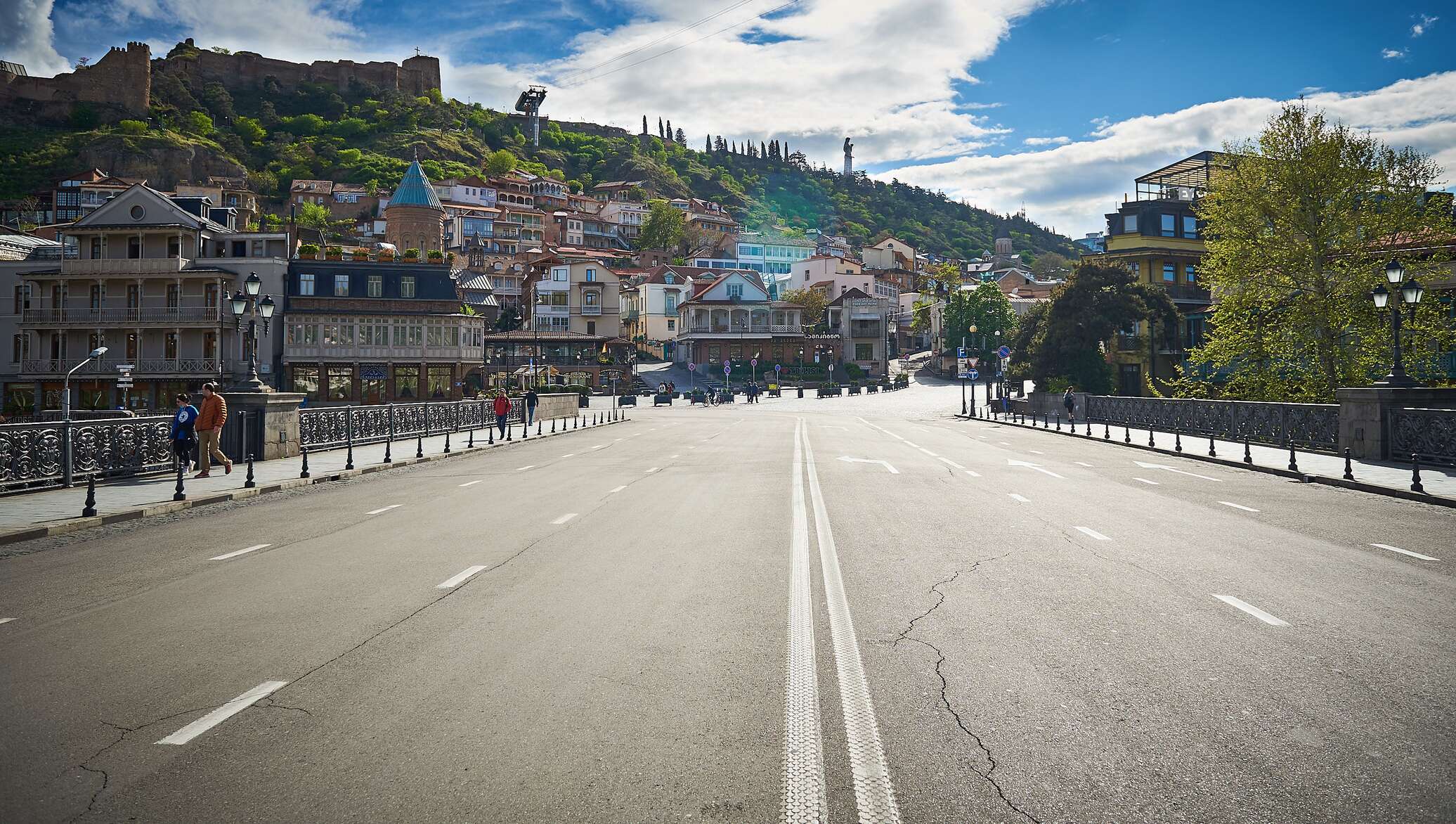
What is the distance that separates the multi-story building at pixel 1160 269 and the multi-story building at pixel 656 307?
60810mm

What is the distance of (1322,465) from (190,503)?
24426 millimetres

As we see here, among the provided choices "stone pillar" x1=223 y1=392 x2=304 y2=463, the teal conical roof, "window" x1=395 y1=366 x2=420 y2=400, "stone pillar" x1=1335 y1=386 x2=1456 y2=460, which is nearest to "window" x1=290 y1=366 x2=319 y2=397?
"window" x1=395 y1=366 x2=420 y2=400

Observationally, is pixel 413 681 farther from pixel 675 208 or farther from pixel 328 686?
pixel 675 208

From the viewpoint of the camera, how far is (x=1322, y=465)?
22359mm

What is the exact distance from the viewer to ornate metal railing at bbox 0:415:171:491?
17.2 m

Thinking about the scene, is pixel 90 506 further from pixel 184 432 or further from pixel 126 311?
pixel 126 311

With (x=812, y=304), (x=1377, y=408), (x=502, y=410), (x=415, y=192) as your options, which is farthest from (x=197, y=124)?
(x=1377, y=408)

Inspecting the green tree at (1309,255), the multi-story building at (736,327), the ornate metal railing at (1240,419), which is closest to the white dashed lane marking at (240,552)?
the ornate metal railing at (1240,419)

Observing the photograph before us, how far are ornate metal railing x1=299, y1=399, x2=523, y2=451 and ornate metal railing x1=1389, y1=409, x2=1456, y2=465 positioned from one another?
85.1 feet

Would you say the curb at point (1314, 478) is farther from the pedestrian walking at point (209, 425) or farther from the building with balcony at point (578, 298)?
the building with balcony at point (578, 298)

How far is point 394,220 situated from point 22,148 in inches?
3039

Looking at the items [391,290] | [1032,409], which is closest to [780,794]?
[1032,409]

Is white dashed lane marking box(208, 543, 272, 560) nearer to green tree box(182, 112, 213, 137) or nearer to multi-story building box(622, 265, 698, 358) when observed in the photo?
multi-story building box(622, 265, 698, 358)

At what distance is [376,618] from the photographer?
25.1 feet
